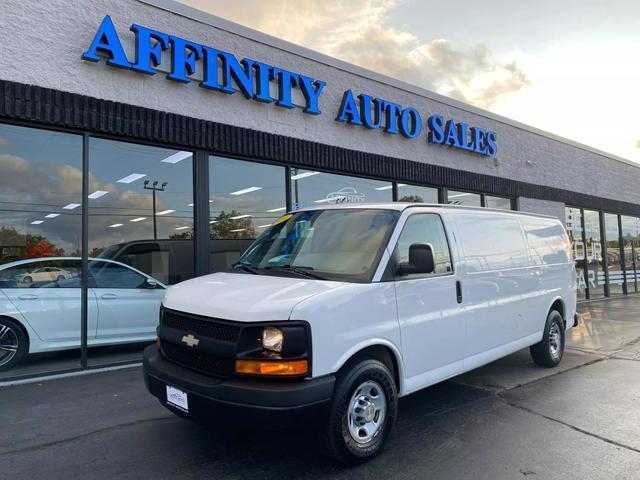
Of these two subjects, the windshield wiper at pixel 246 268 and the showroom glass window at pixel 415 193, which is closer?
the windshield wiper at pixel 246 268

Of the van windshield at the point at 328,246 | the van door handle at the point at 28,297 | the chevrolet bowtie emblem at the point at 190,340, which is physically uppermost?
the van windshield at the point at 328,246

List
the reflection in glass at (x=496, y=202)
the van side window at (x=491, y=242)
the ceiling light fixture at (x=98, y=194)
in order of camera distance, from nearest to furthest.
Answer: the van side window at (x=491, y=242) < the ceiling light fixture at (x=98, y=194) < the reflection in glass at (x=496, y=202)

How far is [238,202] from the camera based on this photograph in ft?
27.4

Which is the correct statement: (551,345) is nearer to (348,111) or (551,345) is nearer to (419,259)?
(419,259)

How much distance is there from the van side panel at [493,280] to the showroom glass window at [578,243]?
11.2 metres

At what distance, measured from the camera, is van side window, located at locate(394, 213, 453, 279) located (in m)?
4.10

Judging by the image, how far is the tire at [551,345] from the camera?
6.35m

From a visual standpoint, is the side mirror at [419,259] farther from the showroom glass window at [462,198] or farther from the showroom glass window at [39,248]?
the showroom glass window at [462,198]

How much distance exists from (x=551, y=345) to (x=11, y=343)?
23.9ft

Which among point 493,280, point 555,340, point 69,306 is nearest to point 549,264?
point 555,340

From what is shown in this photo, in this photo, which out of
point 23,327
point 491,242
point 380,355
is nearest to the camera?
point 380,355

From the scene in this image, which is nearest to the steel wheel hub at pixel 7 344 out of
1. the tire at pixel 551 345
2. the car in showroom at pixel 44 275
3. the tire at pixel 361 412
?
the car in showroom at pixel 44 275

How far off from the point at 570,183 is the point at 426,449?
15.2 m

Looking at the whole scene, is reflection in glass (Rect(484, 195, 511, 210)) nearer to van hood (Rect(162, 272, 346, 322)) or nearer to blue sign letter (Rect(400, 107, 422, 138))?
blue sign letter (Rect(400, 107, 422, 138))
